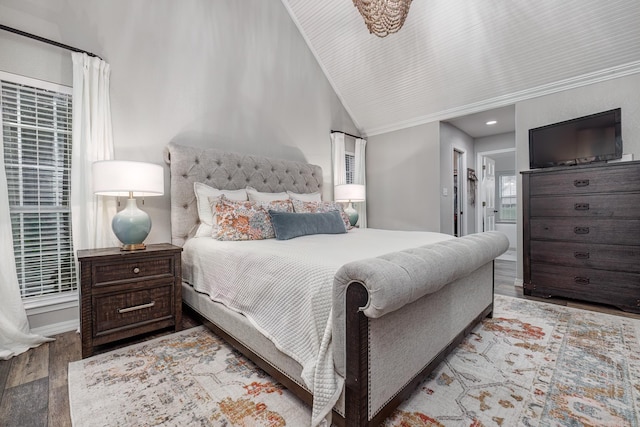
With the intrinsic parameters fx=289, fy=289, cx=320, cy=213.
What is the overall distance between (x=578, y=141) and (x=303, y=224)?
2885 mm

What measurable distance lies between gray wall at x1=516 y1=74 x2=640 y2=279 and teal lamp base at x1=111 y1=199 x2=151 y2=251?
3.95 m

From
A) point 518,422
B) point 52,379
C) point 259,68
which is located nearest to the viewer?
point 518,422

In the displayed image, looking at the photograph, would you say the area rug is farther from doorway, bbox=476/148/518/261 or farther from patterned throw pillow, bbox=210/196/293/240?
doorway, bbox=476/148/518/261

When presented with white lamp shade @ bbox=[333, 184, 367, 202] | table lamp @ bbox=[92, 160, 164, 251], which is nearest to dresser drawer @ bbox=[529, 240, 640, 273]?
white lamp shade @ bbox=[333, 184, 367, 202]

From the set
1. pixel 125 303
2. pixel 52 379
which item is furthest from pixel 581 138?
pixel 52 379

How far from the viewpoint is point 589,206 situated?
2729 mm

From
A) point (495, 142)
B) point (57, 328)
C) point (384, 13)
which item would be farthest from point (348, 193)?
point (495, 142)

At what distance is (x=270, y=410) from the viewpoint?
1326 millimetres

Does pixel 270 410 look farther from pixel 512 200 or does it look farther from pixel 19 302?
pixel 512 200

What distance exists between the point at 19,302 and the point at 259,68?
3.08 meters

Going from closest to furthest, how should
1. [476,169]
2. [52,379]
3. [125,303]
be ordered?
[52,379]
[125,303]
[476,169]

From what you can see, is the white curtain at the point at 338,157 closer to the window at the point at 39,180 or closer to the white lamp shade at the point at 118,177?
the white lamp shade at the point at 118,177

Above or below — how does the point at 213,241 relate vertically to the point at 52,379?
above

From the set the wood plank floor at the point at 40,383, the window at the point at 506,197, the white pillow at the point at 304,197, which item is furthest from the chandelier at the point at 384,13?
the window at the point at 506,197
